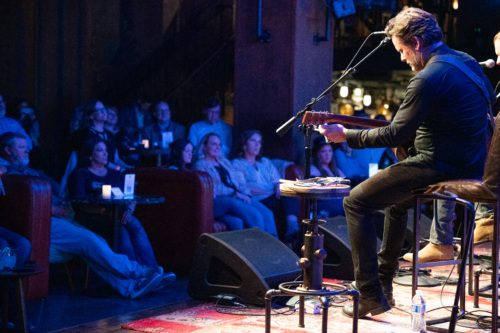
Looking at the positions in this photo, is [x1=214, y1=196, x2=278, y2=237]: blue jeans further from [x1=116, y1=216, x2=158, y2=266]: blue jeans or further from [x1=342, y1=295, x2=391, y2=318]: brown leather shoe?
[x1=342, y1=295, x2=391, y2=318]: brown leather shoe

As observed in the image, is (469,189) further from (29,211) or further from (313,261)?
(29,211)

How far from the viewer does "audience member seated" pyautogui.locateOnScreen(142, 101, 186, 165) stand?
841 centimetres

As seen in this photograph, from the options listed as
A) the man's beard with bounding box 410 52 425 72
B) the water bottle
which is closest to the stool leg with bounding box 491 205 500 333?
the water bottle

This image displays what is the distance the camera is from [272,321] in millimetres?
4703

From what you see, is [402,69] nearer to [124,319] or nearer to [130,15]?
[130,15]

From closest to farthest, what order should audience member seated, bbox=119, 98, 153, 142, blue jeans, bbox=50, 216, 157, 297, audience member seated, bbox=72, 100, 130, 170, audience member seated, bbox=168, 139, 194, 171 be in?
blue jeans, bbox=50, 216, 157, 297 < audience member seated, bbox=168, 139, 194, 171 < audience member seated, bbox=72, 100, 130, 170 < audience member seated, bbox=119, 98, 153, 142

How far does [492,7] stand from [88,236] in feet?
22.7

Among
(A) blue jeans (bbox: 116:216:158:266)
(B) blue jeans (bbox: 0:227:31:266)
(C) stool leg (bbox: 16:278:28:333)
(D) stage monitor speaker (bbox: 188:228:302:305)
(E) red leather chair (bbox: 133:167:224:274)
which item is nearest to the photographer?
(C) stool leg (bbox: 16:278:28:333)

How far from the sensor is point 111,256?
550cm

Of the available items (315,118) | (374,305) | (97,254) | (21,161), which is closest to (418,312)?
(374,305)

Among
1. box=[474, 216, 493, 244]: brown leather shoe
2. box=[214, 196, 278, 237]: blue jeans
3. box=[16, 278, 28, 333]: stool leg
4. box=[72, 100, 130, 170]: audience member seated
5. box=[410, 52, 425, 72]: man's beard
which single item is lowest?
box=[16, 278, 28, 333]: stool leg

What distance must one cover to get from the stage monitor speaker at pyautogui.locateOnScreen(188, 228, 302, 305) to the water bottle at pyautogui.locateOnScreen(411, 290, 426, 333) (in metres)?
1.11

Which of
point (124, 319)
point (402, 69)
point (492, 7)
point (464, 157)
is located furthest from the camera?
point (402, 69)

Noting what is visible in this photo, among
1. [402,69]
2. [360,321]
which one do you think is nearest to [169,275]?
[360,321]
